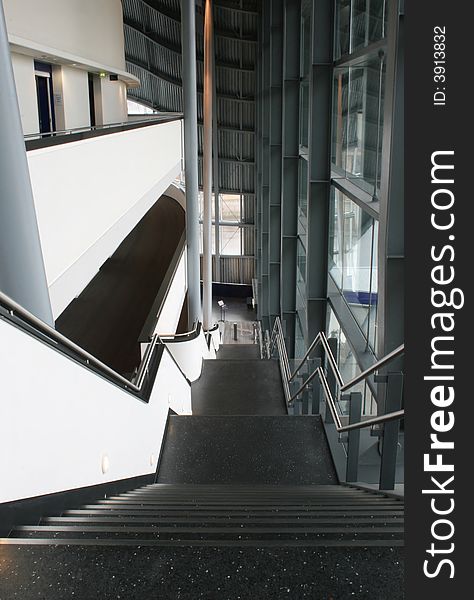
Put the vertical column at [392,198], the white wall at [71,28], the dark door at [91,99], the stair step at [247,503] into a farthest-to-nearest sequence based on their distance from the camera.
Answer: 1. the dark door at [91,99]
2. the white wall at [71,28]
3. the vertical column at [392,198]
4. the stair step at [247,503]

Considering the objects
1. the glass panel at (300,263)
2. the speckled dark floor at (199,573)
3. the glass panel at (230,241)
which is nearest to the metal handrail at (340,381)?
the speckled dark floor at (199,573)

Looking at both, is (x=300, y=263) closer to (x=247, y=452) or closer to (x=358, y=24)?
(x=358, y=24)

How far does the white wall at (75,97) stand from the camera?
15.2 metres

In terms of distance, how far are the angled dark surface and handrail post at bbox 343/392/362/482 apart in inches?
237

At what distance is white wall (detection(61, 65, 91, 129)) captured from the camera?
15.2 meters

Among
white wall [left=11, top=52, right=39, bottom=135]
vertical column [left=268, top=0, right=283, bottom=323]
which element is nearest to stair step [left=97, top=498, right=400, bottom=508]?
white wall [left=11, top=52, right=39, bottom=135]

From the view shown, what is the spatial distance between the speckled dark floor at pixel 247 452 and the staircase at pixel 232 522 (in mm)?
1626

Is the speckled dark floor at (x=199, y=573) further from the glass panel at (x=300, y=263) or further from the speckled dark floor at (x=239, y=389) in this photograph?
the glass panel at (x=300, y=263)

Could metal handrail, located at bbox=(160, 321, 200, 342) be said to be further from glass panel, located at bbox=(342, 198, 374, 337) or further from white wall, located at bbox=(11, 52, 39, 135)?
white wall, located at bbox=(11, 52, 39, 135)

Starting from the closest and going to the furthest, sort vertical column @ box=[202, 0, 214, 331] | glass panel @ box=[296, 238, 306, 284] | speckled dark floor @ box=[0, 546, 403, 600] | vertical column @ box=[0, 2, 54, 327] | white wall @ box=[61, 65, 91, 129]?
speckled dark floor @ box=[0, 546, 403, 600] < vertical column @ box=[0, 2, 54, 327] < white wall @ box=[61, 65, 91, 129] < glass panel @ box=[296, 238, 306, 284] < vertical column @ box=[202, 0, 214, 331]

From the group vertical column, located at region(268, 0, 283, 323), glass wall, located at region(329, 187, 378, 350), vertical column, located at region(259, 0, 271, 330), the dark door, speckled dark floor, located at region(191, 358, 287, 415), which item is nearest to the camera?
glass wall, located at region(329, 187, 378, 350)

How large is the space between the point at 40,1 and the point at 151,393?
9319mm

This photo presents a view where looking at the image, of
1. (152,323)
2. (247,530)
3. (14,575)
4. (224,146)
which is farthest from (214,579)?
(224,146)

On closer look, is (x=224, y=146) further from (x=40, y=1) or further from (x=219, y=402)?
(x=219, y=402)
